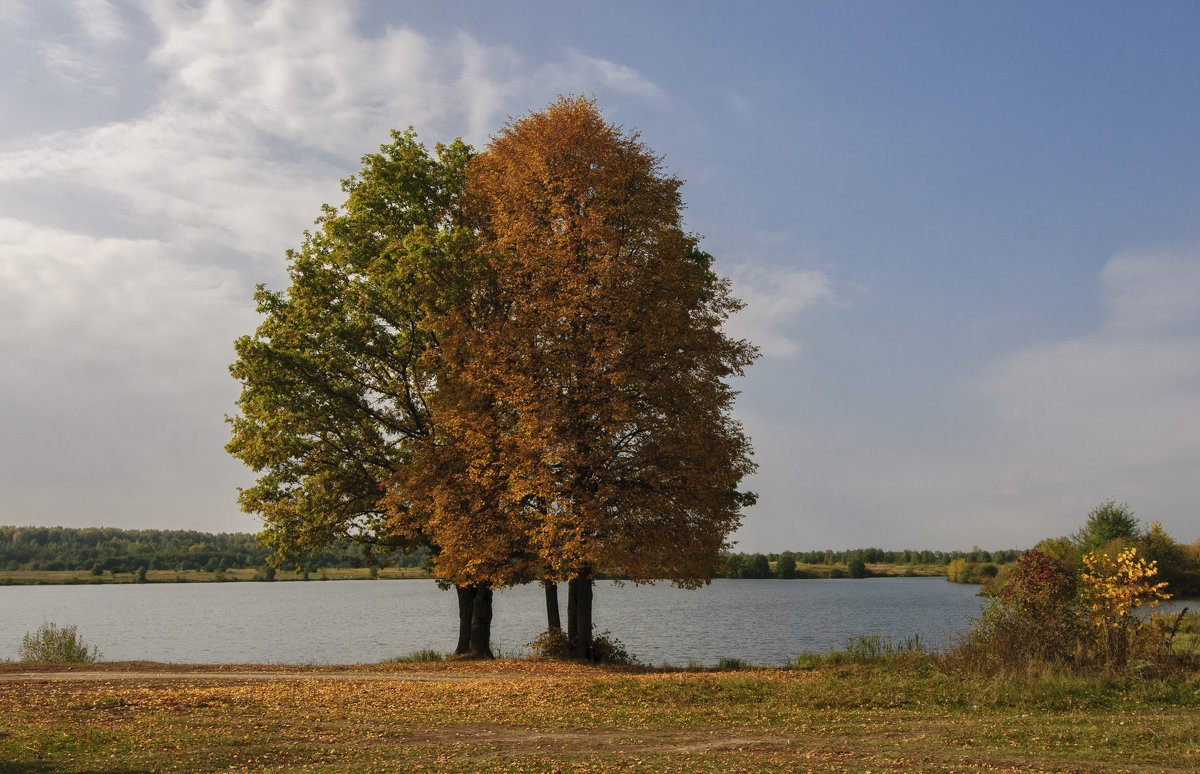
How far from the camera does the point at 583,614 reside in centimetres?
2208

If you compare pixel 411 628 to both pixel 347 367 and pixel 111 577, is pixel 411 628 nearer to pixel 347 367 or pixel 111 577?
pixel 347 367

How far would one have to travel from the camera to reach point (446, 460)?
21.3 metres

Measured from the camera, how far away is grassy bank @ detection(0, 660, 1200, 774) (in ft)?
33.0

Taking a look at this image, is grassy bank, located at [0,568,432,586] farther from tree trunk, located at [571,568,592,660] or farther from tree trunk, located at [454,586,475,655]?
tree trunk, located at [571,568,592,660]

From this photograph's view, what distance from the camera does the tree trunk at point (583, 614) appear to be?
21.6 m

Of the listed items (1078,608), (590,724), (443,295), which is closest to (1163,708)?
(1078,608)

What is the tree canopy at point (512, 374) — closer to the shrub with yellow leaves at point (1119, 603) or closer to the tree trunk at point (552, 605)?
the tree trunk at point (552, 605)

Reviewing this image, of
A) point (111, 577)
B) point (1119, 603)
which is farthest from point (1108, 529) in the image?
point (111, 577)

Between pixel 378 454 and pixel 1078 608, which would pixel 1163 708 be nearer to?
pixel 1078 608

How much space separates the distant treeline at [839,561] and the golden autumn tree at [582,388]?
7621 centimetres

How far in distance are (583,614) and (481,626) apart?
421 cm

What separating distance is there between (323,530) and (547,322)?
9.72 metres

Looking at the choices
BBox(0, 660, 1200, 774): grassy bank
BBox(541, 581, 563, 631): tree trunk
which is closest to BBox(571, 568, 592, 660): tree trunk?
BBox(541, 581, 563, 631): tree trunk

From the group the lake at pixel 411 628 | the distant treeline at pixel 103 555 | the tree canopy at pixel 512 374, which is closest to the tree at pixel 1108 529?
the lake at pixel 411 628
